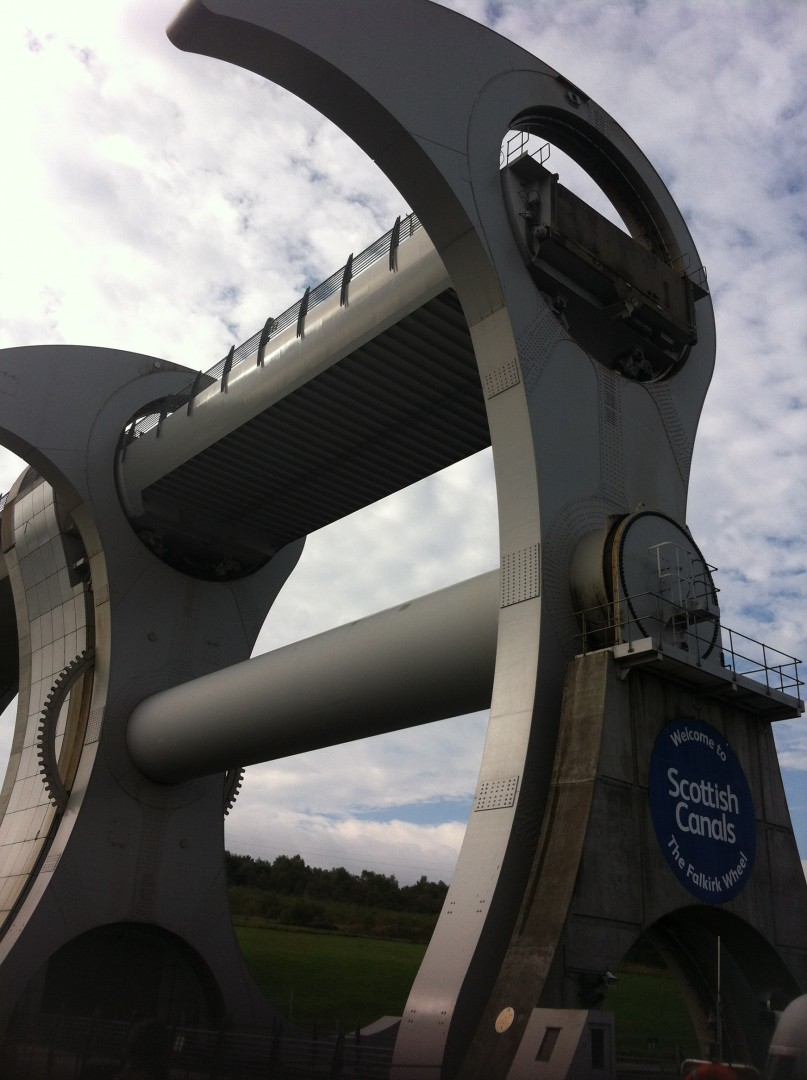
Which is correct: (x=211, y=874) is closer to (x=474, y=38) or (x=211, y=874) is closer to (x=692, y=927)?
(x=692, y=927)

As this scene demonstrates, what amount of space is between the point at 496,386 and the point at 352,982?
34210mm

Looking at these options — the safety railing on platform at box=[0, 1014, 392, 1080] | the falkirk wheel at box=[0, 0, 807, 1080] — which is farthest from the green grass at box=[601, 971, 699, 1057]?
the falkirk wheel at box=[0, 0, 807, 1080]

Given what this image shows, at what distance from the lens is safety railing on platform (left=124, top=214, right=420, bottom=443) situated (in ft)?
54.3

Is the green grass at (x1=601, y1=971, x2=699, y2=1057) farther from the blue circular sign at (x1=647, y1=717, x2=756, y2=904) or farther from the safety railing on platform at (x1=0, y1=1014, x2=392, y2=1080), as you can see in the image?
the blue circular sign at (x1=647, y1=717, x2=756, y2=904)

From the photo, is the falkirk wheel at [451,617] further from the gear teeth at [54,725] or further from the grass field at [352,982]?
the grass field at [352,982]

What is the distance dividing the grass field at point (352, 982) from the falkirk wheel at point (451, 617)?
644 inches

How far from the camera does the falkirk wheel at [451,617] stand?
11.3 m

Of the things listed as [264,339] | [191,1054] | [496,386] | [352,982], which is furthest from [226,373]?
[352,982]

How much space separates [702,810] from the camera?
12219 mm

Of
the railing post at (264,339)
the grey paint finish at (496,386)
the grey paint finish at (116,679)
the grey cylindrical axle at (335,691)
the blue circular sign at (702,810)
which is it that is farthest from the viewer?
the grey paint finish at (116,679)

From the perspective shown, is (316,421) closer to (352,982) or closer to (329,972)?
(352,982)

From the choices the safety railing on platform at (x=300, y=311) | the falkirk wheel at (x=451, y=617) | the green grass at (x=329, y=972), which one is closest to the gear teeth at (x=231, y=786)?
the falkirk wheel at (x=451, y=617)

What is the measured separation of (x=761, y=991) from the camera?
492 inches

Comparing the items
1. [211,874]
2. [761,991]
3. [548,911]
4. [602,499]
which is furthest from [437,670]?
[211,874]
